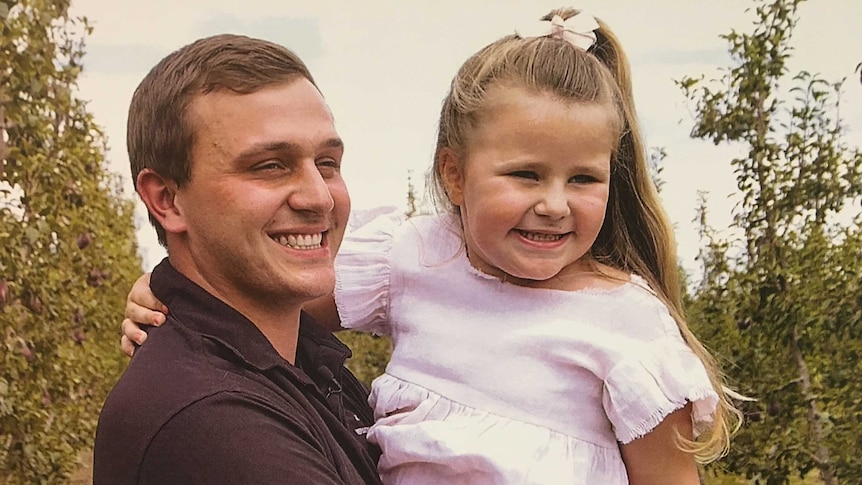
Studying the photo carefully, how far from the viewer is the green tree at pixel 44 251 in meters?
2.79

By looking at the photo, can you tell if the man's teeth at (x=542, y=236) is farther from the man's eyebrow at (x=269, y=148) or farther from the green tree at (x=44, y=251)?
the green tree at (x=44, y=251)

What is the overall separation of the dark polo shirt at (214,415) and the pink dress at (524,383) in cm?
13

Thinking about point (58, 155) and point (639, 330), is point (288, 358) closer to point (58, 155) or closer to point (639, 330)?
point (639, 330)

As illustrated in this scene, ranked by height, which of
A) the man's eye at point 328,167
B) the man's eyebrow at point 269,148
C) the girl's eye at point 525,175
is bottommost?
the girl's eye at point 525,175

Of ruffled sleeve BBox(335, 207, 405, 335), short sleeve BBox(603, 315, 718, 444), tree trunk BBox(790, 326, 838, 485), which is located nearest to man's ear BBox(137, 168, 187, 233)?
ruffled sleeve BBox(335, 207, 405, 335)

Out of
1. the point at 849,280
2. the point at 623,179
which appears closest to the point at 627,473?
the point at 623,179

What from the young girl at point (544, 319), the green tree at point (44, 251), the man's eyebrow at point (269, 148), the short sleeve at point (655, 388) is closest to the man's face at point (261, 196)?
the man's eyebrow at point (269, 148)

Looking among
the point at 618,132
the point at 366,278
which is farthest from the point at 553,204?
the point at 366,278

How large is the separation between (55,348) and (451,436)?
7.57ft

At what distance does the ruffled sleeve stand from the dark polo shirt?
32 centimetres

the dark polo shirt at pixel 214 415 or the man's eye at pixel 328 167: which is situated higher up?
the man's eye at pixel 328 167

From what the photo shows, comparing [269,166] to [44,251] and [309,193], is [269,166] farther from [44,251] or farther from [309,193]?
[44,251]

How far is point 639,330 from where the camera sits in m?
1.39

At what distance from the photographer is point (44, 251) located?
324 centimetres
